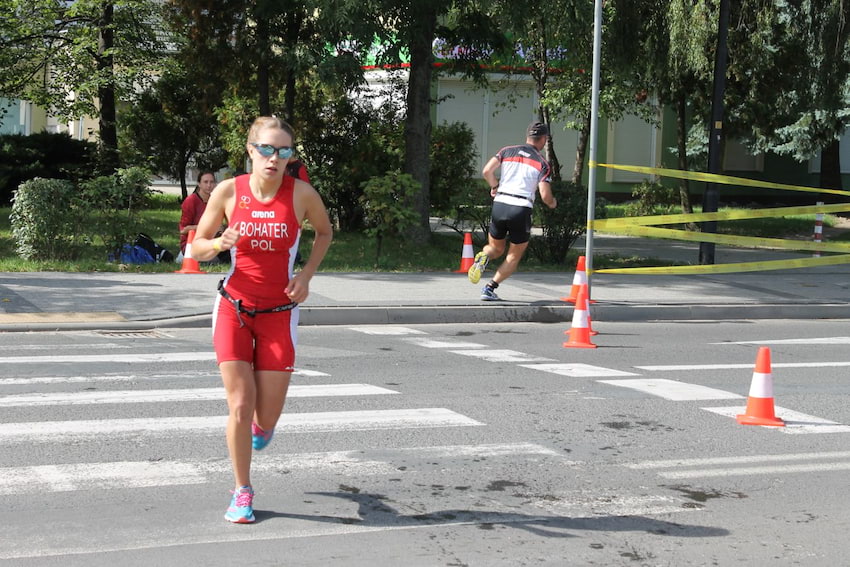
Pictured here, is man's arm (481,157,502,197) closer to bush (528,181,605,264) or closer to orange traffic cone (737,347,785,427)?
bush (528,181,605,264)

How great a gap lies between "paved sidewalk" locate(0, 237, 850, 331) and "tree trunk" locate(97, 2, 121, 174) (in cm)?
1440

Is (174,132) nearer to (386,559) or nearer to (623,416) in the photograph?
(623,416)

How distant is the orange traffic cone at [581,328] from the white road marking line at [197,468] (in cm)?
444

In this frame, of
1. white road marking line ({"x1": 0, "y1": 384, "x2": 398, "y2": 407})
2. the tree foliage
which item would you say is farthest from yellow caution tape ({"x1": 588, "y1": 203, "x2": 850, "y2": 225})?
A: the tree foliage

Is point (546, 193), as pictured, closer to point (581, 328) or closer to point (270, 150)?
point (581, 328)

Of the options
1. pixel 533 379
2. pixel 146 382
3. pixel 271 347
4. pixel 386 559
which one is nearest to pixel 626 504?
pixel 386 559

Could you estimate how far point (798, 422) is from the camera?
26.4 feet

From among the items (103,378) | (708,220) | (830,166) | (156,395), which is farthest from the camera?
(830,166)

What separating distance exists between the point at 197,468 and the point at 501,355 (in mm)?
4878

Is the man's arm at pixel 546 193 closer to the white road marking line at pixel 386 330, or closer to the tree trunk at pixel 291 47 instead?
the white road marking line at pixel 386 330

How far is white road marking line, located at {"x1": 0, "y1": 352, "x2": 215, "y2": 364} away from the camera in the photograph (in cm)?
969

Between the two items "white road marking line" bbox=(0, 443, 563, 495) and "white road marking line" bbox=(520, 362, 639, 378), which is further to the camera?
"white road marking line" bbox=(520, 362, 639, 378)

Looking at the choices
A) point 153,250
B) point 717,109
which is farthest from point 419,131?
point 153,250

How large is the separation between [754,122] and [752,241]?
16238mm
